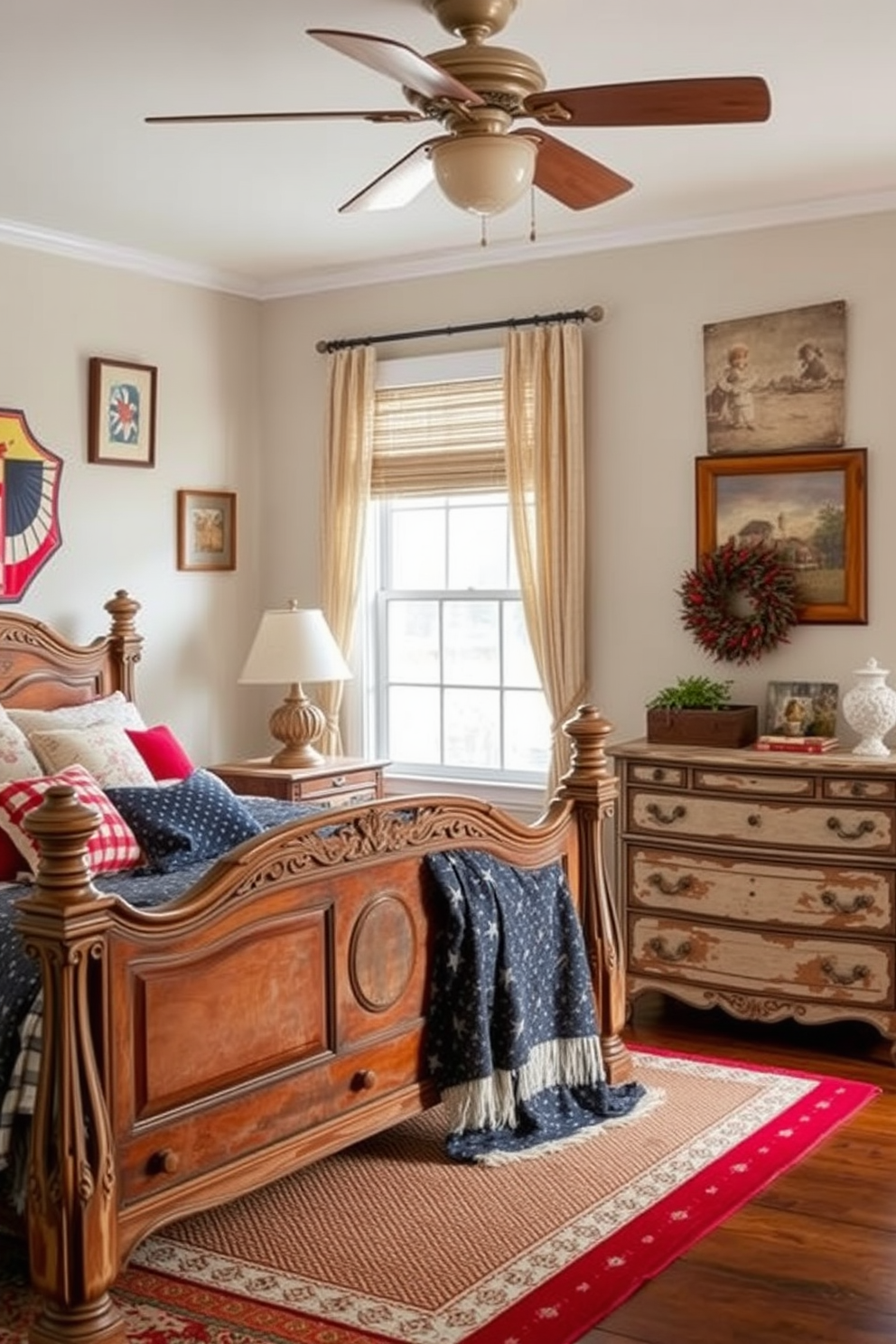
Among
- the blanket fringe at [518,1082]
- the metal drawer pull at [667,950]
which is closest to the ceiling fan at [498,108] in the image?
the blanket fringe at [518,1082]

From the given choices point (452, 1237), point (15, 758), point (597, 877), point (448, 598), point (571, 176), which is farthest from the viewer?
point (448, 598)

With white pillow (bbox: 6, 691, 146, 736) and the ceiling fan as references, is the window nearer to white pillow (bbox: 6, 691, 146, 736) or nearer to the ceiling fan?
white pillow (bbox: 6, 691, 146, 736)

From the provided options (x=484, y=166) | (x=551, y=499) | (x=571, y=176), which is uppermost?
(x=571, y=176)

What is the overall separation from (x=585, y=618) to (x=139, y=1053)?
309 cm

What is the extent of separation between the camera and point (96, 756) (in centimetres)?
468

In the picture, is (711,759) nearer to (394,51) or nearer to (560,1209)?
(560,1209)

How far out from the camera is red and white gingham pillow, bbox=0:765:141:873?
400cm

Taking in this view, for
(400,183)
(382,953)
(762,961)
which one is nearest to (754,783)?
(762,961)

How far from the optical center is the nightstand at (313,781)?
5695 mm

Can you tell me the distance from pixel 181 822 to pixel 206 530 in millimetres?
2484

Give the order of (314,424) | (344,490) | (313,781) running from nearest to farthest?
(313,781)
(344,490)
(314,424)

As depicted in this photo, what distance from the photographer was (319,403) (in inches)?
256

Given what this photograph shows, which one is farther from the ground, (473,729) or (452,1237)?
(473,729)

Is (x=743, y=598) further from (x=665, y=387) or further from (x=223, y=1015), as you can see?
(x=223, y=1015)
